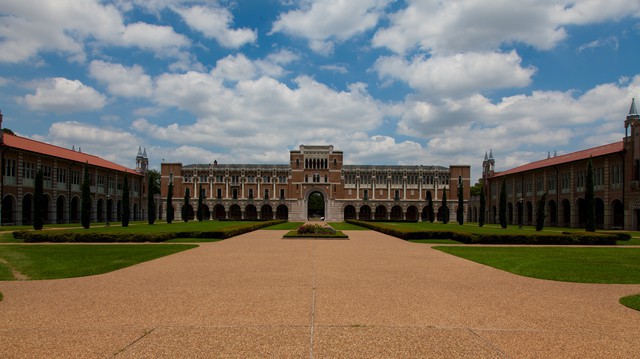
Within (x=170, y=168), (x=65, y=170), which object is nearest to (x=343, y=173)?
(x=170, y=168)

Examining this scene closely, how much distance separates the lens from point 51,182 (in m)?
50.2

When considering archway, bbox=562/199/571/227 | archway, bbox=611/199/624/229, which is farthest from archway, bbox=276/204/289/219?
archway, bbox=611/199/624/229

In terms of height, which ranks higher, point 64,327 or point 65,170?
point 65,170

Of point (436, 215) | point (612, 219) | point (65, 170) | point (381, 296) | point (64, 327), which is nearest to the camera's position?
point (64, 327)

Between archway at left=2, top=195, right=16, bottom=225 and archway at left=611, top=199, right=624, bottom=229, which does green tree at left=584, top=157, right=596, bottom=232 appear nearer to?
archway at left=611, top=199, right=624, bottom=229

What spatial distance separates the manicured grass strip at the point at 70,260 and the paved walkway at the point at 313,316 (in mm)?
1205

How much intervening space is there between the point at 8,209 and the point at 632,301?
52.2 m

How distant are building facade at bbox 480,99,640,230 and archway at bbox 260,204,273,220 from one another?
43.1m

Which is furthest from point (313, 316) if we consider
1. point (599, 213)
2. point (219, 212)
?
point (219, 212)

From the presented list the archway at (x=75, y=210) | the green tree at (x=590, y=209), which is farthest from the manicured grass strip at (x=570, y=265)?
the archway at (x=75, y=210)

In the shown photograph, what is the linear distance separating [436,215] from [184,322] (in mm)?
81288

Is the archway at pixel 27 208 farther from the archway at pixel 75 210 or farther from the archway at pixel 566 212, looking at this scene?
the archway at pixel 566 212

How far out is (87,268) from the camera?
13953mm

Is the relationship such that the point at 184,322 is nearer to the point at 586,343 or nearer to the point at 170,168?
the point at 586,343
